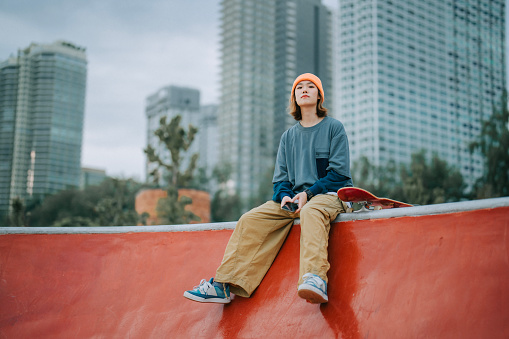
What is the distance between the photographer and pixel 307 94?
378cm

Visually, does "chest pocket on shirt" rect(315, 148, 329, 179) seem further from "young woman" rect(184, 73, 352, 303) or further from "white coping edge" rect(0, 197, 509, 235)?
"white coping edge" rect(0, 197, 509, 235)

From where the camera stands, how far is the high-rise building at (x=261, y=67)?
10875 centimetres

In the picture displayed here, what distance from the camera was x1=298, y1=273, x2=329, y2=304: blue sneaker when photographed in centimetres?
280

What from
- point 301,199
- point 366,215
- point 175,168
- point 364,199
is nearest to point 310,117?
point 301,199

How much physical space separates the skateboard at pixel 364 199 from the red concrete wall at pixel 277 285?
0.52 feet

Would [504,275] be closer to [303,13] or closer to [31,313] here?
[31,313]

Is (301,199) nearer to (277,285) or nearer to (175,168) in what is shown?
(277,285)

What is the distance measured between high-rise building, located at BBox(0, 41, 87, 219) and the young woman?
1561 inches

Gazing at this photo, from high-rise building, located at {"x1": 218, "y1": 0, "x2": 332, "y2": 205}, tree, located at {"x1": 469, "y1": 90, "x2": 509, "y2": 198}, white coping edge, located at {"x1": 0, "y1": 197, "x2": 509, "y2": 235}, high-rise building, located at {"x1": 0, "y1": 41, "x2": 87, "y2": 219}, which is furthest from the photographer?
high-rise building, located at {"x1": 218, "y1": 0, "x2": 332, "y2": 205}

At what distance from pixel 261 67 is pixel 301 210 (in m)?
117

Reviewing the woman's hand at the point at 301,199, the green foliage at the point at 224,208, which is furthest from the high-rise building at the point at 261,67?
the woman's hand at the point at 301,199

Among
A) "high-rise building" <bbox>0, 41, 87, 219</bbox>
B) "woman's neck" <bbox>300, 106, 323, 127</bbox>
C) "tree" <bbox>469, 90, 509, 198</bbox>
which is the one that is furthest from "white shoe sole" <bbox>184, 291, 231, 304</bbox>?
"high-rise building" <bbox>0, 41, 87, 219</bbox>

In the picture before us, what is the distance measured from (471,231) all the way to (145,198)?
16.6 metres

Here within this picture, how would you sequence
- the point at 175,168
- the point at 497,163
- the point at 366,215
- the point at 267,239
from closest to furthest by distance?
the point at 366,215 → the point at 267,239 → the point at 175,168 → the point at 497,163
